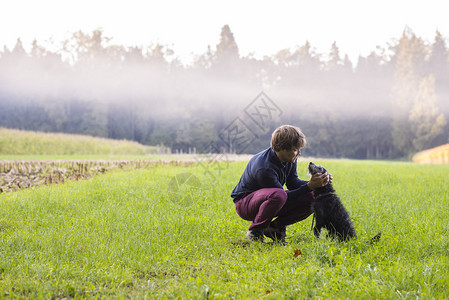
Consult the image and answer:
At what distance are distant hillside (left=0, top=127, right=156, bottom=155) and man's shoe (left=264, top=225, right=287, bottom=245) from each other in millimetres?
20160

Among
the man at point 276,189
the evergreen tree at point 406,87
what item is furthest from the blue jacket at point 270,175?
the evergreen tree at point 406,87

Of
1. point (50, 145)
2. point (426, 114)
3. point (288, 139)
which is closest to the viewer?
point (288, 139)

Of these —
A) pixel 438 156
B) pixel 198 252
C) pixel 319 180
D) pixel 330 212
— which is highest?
pixel 319 180

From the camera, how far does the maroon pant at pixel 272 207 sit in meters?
4.16

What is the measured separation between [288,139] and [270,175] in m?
0.52

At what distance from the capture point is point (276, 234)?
15.1ft

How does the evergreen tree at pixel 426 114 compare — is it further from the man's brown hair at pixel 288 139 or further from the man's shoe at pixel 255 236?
the man's brown hair at pixel 288 139

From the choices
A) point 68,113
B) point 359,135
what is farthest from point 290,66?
point 68,113

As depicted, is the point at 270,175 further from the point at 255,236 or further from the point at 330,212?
the point at 255,236

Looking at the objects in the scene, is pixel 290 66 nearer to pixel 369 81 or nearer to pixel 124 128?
pixel 369 81

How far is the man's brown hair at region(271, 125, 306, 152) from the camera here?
12.9ft

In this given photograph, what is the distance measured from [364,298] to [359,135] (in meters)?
41.6

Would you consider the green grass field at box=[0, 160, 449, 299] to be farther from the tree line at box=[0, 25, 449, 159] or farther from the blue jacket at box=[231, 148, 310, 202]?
the tree line at box=[0, 25, 449, 159]

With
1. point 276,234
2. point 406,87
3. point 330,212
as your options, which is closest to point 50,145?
point 276,234
